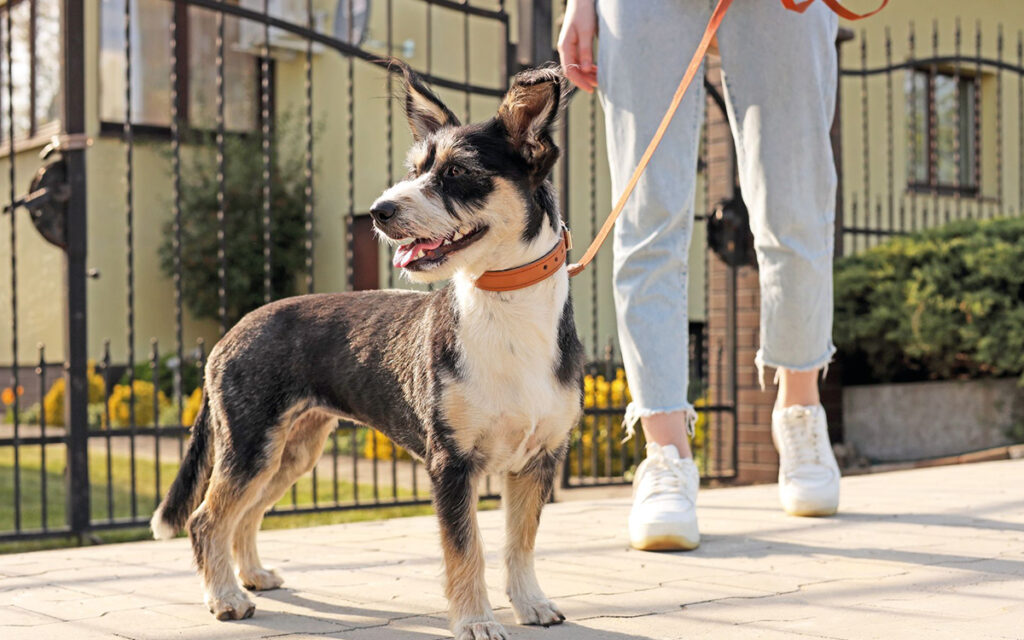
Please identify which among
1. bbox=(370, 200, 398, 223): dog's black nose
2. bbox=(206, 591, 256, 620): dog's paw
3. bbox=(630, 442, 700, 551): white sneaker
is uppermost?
bbox=(370, 200, 398, 223): dog's black nose

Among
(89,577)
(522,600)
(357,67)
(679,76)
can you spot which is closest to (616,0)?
(679,76)

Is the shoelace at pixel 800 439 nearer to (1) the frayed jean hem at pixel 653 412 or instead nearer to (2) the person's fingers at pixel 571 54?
(1) the frayed jean hem at pixel 653 412

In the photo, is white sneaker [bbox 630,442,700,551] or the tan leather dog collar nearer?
the tan leather dog collar

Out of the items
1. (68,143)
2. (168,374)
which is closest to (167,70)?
(168,374)

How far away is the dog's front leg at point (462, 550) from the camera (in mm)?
2670

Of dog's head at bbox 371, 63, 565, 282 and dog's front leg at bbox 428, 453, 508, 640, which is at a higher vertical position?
dog's head at bbox 371, 63, 565, 282

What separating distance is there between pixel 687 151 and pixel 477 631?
1986mm

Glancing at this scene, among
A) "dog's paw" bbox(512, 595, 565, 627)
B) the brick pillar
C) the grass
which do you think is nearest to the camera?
"dog's paw" bbox(512, 595, 565, 627)

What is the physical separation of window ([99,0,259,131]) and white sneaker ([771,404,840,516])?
1108 cm

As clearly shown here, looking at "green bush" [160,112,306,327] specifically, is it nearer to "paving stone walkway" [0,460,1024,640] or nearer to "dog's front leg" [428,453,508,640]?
"paving stone walkway" [0,460,1024,640]

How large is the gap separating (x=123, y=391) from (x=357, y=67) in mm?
4664

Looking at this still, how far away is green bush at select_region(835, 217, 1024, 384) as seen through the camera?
23.6ft

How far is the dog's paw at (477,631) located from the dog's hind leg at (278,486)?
887 millimetres

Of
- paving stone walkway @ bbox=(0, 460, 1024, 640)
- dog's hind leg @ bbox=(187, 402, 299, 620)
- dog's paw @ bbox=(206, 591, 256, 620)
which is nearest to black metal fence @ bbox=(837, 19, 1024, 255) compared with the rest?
paving stone walkway @ bbox=(0, 460, 1024, 640)
